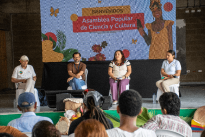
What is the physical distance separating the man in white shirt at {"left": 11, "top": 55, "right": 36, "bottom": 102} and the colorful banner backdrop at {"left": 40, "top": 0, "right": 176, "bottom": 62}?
39.7 inches

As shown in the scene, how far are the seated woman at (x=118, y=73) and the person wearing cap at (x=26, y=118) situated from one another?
116 inches

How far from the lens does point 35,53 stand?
841 cm

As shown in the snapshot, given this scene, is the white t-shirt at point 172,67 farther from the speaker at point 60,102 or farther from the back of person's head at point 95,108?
the back of person's head at point 95,108

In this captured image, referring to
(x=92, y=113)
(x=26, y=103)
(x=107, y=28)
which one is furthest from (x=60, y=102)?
(x=107, y=28)

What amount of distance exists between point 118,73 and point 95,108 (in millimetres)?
3175

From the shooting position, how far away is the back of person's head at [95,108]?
1.65 m

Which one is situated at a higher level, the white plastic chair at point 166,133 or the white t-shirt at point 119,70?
the white t-shirt at point 119,70

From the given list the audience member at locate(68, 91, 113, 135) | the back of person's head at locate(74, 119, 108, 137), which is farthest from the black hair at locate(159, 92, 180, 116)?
the back of person's head at locate(74, 119, 108, 137)

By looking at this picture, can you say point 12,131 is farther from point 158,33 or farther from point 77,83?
point 158,33

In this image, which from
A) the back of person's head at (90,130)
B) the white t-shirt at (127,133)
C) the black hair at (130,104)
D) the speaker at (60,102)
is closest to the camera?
the back of person's head at (90,130)

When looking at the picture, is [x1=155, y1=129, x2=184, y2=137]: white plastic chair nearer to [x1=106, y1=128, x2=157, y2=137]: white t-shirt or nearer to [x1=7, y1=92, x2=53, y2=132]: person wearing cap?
[x1=106, y1=128, x2=157, y2=137]: white t-shirt

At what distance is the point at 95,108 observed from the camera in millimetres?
1662

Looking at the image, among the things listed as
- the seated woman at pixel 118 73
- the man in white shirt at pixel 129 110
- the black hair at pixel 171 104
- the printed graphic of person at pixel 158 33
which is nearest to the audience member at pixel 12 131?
the man in white shirt at pixel 129 110

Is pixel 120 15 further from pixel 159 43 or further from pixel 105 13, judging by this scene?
pixel 159 43
